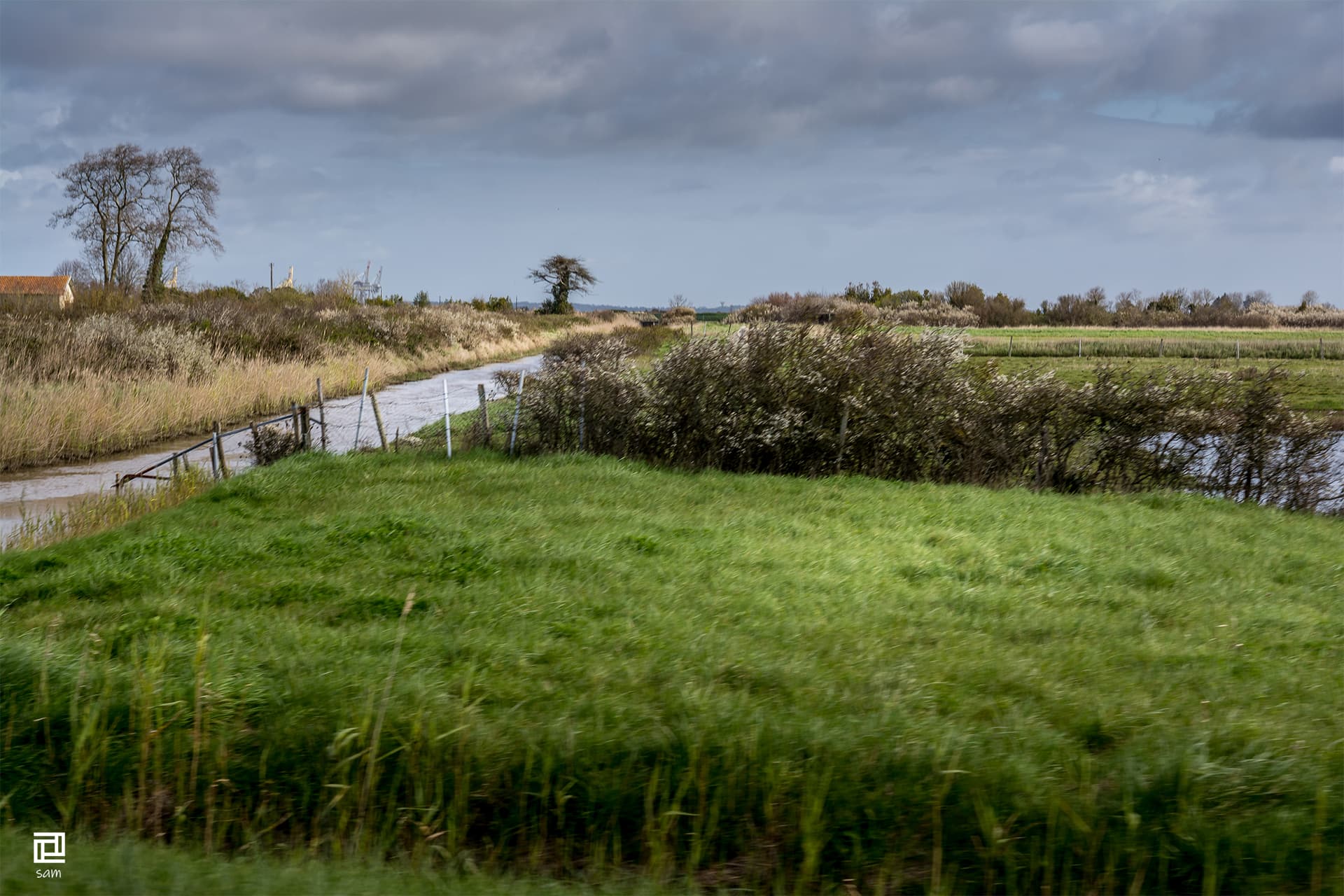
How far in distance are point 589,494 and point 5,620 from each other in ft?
20.7

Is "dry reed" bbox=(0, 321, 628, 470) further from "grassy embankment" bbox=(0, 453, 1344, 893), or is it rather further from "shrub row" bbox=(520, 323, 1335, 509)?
"grassy embankment" bbox=(0, 453, 1344, 893)

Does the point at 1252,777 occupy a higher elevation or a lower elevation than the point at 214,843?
higher

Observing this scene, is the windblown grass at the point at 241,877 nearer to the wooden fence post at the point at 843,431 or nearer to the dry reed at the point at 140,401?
the wooden fence post at the point at 843,431

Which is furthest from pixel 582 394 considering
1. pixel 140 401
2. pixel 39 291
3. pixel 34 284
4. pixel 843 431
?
pixel 34 284

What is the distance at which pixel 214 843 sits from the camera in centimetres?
440

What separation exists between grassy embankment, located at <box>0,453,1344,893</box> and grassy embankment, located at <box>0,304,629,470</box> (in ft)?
37.0

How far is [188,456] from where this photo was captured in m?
19.3

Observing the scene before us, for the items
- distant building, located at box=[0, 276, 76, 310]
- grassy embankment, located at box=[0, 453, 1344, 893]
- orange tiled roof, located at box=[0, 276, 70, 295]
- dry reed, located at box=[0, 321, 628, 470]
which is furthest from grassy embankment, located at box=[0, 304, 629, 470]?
orange tiled roof, located at box=[0, 276, 70, 295]

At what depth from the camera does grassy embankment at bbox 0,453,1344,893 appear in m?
4.44

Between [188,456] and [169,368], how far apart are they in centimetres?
708

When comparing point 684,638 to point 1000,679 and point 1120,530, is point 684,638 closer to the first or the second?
point 1000,679

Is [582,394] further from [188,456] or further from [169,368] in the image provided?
[169,368]

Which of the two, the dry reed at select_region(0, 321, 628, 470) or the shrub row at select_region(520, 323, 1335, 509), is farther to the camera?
the dry reed at select_region(0, 321, 628, 470)

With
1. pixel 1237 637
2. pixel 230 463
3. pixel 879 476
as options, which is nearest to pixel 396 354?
pixel 230 463
